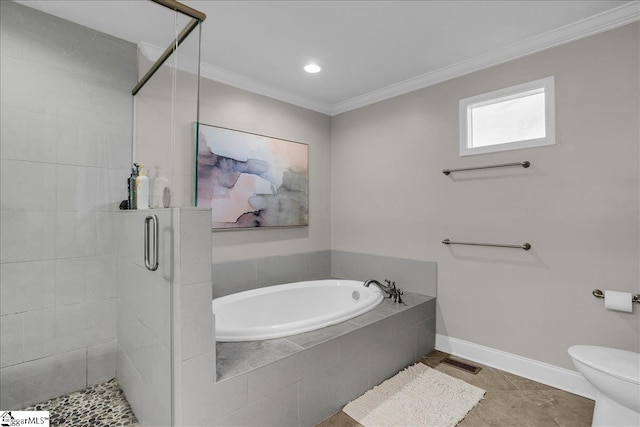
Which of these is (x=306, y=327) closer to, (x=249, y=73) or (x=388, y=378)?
(x=388, y=378)

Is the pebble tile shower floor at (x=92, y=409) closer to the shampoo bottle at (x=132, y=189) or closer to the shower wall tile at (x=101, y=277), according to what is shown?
the shower wall tile at (x=101, y=277)

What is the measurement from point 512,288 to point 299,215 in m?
2.02

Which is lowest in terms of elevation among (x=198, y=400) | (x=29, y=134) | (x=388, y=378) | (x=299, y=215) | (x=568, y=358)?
(x=388, y=378)

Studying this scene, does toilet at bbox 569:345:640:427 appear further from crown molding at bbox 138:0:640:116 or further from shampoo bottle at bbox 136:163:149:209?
shampoo bottle at bbox 136:163:149:209

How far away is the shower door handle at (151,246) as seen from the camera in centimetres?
161

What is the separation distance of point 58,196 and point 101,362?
1160 millimetres

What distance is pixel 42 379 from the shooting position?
6.59 feet

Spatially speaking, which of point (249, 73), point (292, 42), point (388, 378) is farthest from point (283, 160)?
point (388, 378)

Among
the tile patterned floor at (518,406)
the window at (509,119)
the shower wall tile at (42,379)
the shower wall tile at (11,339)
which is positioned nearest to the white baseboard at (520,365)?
the tile patterned floor at (518,406)

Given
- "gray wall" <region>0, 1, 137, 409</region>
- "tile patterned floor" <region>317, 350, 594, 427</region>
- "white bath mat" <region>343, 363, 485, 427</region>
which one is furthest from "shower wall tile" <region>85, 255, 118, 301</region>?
"white bath mat" <region>343, 363, 485, 427</region>

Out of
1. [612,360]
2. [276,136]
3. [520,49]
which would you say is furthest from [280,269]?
[520,49]

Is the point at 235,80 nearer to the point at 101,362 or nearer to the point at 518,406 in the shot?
the point at 101,362

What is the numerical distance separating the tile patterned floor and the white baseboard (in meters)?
0.05

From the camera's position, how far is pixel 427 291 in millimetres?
2973
